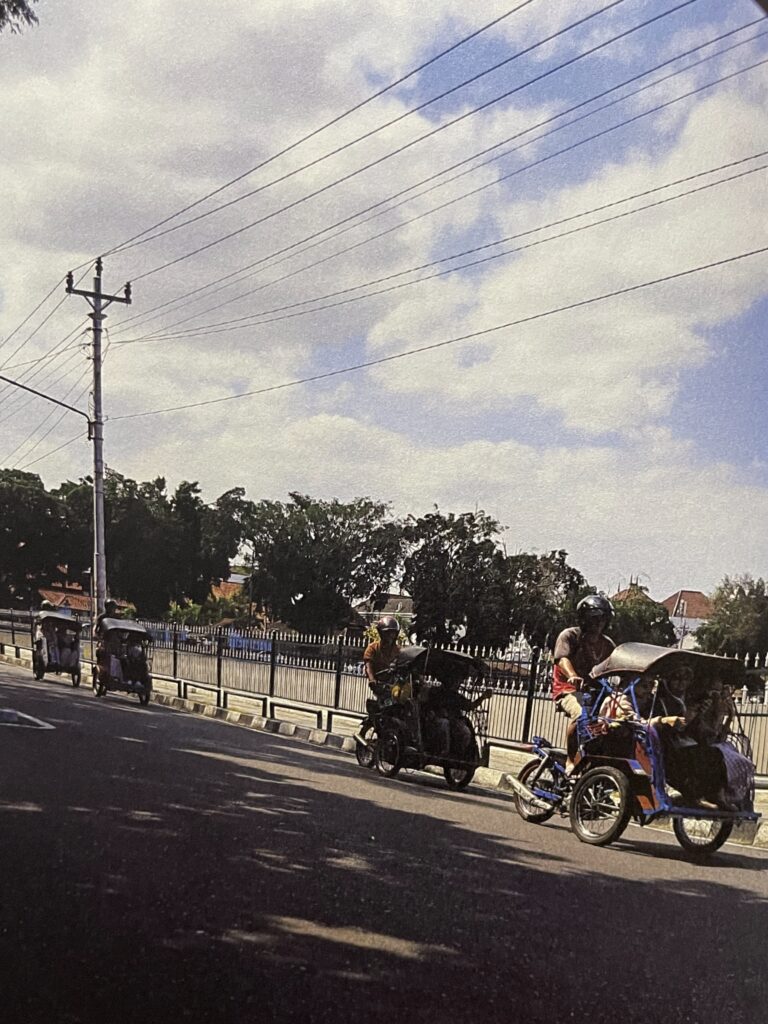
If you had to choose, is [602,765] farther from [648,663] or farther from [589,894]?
[589,894]

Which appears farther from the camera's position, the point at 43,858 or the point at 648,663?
the point at 648,663

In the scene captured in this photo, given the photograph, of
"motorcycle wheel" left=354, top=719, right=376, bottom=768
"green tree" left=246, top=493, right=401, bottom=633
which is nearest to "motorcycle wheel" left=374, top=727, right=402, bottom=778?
"motorcycle wheel" left=354, top=719, right=376, bottom=768

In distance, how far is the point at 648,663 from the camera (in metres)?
7.86

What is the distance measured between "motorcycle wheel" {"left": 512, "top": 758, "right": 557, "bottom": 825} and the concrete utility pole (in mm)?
21416

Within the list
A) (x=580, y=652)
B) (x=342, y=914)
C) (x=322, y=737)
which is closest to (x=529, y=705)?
(x=322, y=737)

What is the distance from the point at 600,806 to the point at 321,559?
173 feet

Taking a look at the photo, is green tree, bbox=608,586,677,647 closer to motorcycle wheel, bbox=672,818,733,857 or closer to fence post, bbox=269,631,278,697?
fence post, bbox=269,631,278,697

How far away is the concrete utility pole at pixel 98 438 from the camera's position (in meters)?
31.5

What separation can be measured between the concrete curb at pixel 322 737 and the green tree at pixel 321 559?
1378 inches

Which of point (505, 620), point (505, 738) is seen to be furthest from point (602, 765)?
point (505, 620)

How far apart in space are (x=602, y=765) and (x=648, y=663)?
0.91 meters

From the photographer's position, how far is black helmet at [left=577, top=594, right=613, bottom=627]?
8.84 m

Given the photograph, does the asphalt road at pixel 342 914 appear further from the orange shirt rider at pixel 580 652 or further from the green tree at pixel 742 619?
the green tree at pixel 742 619

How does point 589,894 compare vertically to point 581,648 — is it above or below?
below
